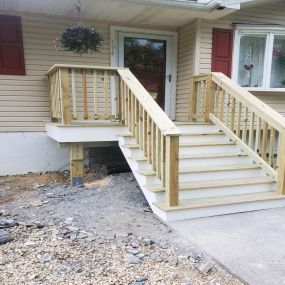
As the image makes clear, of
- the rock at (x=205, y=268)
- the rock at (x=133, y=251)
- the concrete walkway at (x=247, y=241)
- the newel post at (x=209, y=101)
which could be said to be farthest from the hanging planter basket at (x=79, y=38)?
the rock at (x=205, y=268)

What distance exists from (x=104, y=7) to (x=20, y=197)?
307 centimetres

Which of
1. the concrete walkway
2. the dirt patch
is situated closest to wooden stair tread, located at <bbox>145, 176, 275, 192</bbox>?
the concrete walkway

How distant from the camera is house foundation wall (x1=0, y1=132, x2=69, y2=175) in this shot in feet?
15.7

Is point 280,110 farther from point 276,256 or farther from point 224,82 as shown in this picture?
point 276,256

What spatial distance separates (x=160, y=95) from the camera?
578 cm

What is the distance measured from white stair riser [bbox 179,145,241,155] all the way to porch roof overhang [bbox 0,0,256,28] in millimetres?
2202

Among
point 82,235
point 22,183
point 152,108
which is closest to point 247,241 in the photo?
point 82,235

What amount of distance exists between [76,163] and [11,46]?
220 centimetres

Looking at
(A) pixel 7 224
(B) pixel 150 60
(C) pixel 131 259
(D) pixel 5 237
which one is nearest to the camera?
(C) pixel 131 259

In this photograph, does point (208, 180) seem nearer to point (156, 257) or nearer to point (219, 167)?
point (219, 167)

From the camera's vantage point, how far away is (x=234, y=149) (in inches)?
162

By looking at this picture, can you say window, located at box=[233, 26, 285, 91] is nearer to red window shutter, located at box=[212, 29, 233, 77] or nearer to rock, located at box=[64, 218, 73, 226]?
red window shutter, located at box=[212, 29, 233, 77]

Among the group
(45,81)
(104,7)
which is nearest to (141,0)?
(104,7)

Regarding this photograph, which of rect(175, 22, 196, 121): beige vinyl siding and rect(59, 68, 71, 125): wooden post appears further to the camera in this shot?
rect(175, 22, 196, 121): beige vinyl siding
